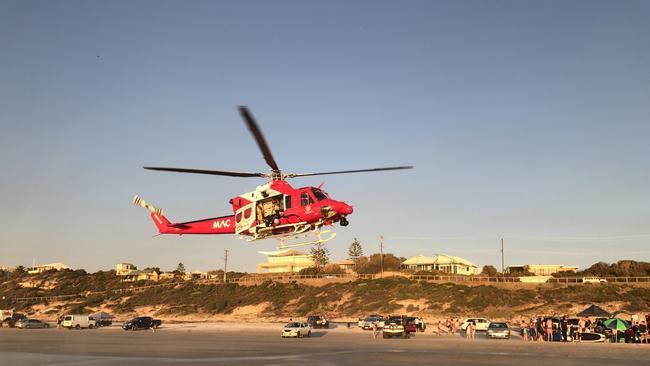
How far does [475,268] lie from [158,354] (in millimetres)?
109844

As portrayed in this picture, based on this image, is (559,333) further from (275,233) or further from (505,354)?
(275,233)

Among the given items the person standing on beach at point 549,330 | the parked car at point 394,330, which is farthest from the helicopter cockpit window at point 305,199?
the person standing on beach at point 549,330

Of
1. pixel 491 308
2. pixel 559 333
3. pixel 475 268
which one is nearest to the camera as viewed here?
pixel 559 333

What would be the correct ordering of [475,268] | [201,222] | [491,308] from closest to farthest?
[201,222] < [491,308] < [475,268]

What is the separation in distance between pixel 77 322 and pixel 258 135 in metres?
43.8

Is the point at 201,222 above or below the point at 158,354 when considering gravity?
above

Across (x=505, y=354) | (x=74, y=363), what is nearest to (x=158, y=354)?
(x=74, y=363)

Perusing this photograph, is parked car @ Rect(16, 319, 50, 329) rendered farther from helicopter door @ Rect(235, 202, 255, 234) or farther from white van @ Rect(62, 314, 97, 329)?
helicopter door @ Rect(235, 202, 255, 234)

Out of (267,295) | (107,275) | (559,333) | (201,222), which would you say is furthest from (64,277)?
(559,333)

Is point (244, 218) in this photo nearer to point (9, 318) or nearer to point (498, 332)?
point (498, 332)

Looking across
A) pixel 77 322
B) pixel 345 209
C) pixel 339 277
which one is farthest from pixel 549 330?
pixel 339 277

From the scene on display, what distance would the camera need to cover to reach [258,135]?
23.2 m

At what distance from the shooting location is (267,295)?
80375mm

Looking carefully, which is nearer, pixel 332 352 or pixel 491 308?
pixel 332 352
